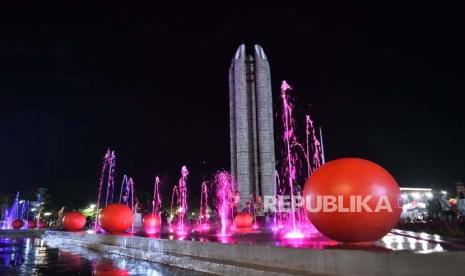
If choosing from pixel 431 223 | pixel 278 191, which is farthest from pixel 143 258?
pixel 278 191

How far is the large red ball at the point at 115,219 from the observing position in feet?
56.5

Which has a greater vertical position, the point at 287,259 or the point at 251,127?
the point at 251,127

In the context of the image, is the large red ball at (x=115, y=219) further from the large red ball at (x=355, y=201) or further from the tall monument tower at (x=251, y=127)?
the tall monument tower at (x=251, y=127)

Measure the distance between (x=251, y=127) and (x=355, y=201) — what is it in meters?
69.2

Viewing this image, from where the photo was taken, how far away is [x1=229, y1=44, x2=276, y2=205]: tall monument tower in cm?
7369

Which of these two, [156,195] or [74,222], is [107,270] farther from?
[156,195]

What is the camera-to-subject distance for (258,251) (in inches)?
321

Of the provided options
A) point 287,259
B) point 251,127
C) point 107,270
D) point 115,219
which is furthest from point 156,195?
point 287,259

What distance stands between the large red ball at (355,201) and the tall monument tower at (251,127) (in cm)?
6458

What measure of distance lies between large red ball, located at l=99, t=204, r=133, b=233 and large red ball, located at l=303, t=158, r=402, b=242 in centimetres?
1107

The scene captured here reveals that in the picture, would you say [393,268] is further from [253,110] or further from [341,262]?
[253,110]

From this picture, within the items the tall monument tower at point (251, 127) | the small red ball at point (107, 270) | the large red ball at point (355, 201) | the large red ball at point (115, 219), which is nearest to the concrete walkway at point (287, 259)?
the large red ball at point (355, 201)

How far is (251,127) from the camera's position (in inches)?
3027

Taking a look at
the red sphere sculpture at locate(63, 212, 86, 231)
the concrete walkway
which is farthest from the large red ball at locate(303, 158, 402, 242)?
the red sphere sculpture at locate(63, 212, 86, 231)
